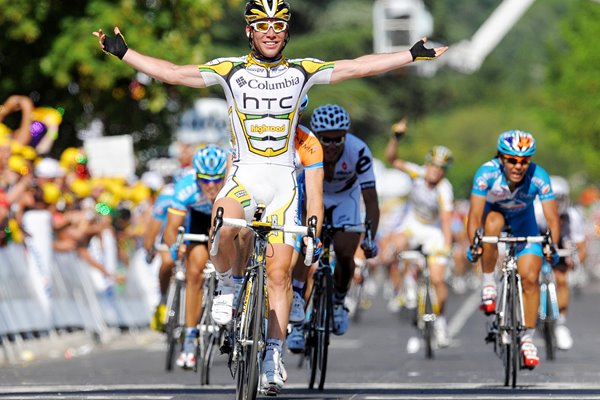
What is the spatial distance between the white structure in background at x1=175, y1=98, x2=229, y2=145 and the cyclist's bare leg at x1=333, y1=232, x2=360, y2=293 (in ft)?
59.1

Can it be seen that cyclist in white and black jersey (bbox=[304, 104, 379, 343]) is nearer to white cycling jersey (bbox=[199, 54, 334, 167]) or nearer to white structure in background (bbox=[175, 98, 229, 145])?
white cycling jersey (bbox=[199, 54, 334, 167])

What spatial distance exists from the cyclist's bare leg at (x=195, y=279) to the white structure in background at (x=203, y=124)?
16657 millimetres

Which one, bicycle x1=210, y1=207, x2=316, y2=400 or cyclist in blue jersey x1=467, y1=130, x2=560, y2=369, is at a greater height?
cyclist in blue jersey x1=467, y1=130, x2=560, y2=369

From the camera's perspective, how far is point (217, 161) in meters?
14.5

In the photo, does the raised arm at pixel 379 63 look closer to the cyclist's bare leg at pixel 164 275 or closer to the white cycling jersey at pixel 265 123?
the white cycling jersey at pixel 265 123

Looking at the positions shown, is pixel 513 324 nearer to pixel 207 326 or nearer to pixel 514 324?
pixel 514 324

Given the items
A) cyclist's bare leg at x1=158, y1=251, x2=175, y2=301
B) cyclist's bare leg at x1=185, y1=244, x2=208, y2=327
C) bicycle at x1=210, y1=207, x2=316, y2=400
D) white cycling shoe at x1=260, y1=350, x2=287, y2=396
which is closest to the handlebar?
bicycle at x1=210, y1=207, x2=316, y2=400

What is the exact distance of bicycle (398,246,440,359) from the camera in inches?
714

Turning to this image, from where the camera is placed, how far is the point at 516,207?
1400 cm

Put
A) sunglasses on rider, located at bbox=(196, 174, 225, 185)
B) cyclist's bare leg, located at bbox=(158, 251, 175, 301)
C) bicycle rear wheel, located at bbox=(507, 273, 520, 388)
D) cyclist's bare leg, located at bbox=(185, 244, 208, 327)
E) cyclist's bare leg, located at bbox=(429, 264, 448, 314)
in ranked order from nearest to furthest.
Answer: bicycle rear wheel, located at bbox=(507, 273, 520, 388), sunglasses on rider, located at bbox=(196, 174, 225, 185), cyclist's bare leg, located at bbox=(185, 244, 208, 327), cyclist's bare leg, located at bbox=(158, 251, 175, 301), cyclist's bare leg, located at bbox=(429, 264, 448, 314)

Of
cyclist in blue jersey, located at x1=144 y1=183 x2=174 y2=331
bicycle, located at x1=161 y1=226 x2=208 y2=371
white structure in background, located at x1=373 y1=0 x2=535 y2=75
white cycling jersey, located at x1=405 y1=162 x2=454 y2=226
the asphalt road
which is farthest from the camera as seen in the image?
white structure in background, located at x1=373 y1=0 x2=535 y2=75

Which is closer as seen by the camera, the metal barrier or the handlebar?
the handlebar

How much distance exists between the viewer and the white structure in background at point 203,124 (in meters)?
32.3

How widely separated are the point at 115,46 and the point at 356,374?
5.16m
